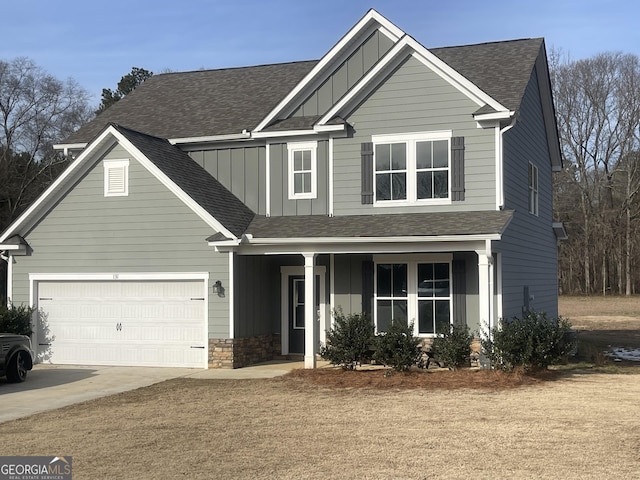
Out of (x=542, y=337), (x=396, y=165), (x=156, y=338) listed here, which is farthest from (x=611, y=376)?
(x=156, y=338)

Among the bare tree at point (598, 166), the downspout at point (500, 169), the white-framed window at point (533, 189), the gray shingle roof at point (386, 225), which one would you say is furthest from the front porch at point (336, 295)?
the bare tree at point (598, 166)

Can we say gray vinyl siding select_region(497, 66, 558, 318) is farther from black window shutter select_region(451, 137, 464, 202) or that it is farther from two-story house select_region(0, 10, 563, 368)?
black window shutter select_region(451, 137, 464, 202)

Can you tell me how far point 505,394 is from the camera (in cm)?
1229

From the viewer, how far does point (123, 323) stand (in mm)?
17281

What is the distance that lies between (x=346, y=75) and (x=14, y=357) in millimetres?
9829

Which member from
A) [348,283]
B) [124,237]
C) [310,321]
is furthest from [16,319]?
[348,283]

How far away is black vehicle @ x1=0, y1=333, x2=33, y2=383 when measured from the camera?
1443cm

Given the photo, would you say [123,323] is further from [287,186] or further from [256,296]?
[287,186]

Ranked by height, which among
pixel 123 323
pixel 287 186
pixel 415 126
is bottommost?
pixel 123 323

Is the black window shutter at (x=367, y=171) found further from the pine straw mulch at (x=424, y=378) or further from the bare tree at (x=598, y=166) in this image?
the bare tree at (x=598, y=166)

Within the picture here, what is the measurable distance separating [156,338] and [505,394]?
8.29 meters

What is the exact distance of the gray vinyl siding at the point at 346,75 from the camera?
59.2ft

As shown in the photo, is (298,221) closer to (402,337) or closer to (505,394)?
(402,337)

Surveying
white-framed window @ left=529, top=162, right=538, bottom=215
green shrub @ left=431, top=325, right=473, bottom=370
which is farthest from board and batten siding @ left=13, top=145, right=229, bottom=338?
white-framed window @ left=529, top=162, right=538, bottom=215
